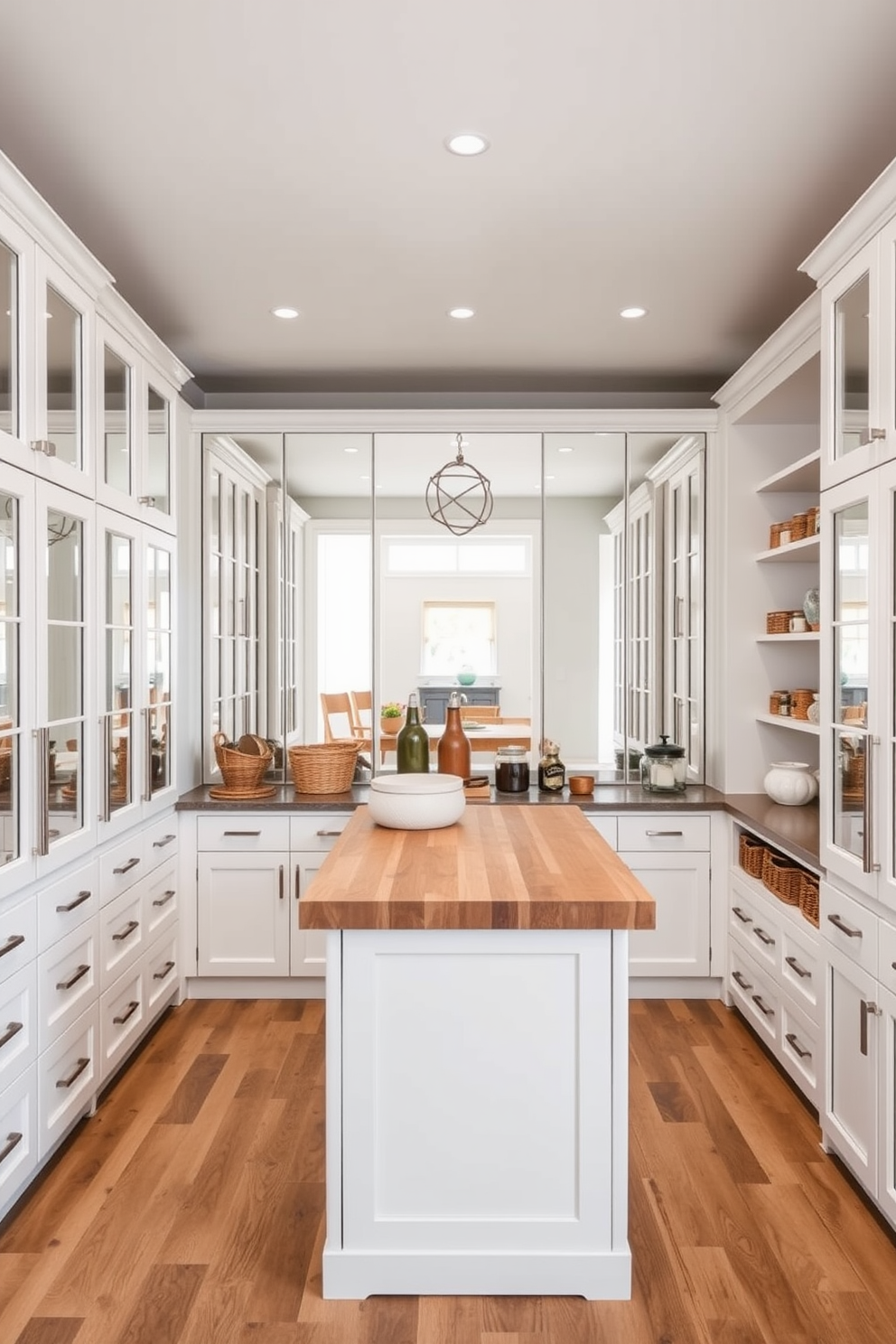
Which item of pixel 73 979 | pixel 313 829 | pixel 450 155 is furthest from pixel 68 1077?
pixel 450 155

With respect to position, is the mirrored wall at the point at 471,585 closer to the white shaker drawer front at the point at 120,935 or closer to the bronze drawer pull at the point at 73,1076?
the white shaker drawer front at the point at 120,935

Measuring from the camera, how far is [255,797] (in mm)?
3951

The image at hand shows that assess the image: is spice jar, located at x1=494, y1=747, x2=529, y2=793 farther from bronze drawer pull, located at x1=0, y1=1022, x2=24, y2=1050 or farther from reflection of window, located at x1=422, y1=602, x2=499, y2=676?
bronze drawer pull, located at x1=0, y1=1022, x2=24, y2=1050

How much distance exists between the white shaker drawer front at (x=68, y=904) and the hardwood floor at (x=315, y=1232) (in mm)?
642

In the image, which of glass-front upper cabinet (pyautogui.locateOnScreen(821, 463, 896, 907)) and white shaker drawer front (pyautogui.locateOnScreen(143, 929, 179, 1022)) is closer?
glass-front upper cabinet (pyautogui.locateOnScreen(821, 463, 896, 907))

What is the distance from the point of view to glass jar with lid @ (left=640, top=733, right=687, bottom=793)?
13.4ft

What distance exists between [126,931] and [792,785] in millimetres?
2496

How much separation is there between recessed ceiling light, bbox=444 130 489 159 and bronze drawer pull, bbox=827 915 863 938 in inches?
86.1

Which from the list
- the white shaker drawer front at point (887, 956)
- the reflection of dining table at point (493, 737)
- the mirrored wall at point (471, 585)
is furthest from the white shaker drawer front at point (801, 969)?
the reflection of dining table at point (493, 737)

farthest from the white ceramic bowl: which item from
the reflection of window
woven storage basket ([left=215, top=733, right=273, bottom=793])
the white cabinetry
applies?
the reflection of window

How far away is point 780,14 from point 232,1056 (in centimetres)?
335

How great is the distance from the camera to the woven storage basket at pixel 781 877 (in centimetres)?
312

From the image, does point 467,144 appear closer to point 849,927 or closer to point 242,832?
point 849,927

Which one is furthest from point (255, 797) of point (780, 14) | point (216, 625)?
point (780, 14)
